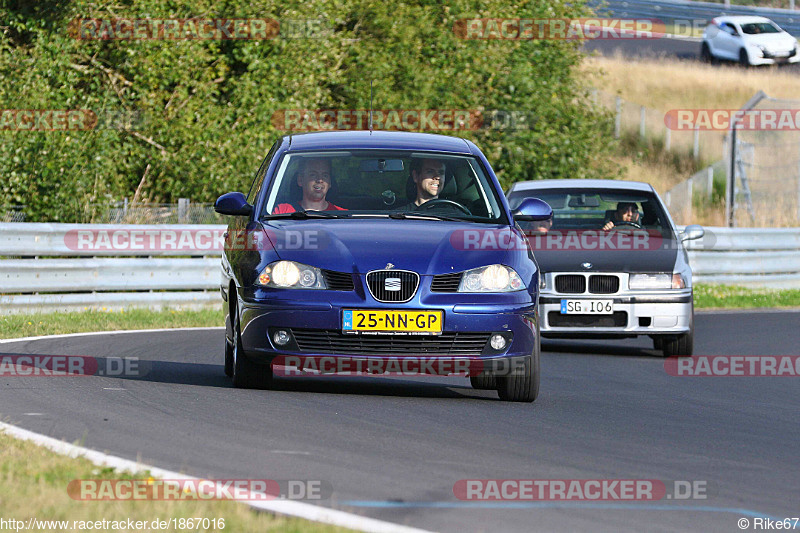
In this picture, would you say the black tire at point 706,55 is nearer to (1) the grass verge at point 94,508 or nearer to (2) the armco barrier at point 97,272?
(2) the armco barrier at point 97,272

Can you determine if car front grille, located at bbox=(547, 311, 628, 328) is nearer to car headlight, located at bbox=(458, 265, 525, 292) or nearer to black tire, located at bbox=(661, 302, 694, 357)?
black tire, located at bbox=(661, 302, 694, 357)

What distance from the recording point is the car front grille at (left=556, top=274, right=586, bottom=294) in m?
13.4

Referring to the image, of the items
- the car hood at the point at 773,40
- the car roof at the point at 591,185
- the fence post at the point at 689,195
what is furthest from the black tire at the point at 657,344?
the car hood at the point at 773,40

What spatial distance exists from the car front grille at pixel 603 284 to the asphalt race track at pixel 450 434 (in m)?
1.68

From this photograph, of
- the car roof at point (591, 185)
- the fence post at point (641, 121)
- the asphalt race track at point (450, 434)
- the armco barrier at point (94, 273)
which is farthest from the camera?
the fence post at point (641, 121)

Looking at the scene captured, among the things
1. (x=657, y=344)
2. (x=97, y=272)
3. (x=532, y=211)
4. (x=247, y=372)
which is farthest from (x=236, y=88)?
(x=247, y=372)

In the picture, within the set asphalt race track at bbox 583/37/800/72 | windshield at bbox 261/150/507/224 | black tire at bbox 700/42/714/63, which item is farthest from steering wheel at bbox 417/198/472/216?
black tire at bbox 700/42/714/63

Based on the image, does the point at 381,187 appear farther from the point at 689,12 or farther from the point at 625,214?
the point at 689,12

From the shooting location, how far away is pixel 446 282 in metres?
8.64

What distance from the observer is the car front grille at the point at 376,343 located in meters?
8.62

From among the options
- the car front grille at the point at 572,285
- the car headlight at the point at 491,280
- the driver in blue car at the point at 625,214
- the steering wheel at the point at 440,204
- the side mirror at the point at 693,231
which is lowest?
the car front grille at the point at 572,285

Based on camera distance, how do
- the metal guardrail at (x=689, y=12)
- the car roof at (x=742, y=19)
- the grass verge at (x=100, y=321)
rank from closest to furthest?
the grass verge at (x=100, y=321) → the car roof at (x=742, y=19) → the metal guardrail at (x=689, y=12)

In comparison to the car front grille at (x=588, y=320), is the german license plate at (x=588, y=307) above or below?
above

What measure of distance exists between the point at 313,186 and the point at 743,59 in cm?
4346
